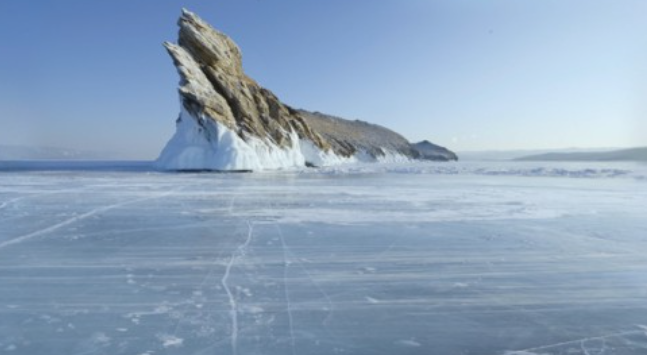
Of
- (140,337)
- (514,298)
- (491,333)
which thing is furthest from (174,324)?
(514,298)

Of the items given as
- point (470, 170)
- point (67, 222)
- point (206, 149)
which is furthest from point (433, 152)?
point (67, 222)

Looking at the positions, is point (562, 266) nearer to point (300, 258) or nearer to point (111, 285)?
point (300, 258)

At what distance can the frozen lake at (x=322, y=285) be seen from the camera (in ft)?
11.1

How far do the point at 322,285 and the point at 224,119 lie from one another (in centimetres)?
3325

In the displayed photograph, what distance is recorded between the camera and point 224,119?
36.6m

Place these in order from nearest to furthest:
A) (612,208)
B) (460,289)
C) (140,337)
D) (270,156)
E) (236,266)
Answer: (140,337)
(460,289)
(236,266)
(612,208)
(270,156)

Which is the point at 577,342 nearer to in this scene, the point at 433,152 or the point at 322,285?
the point at 322,285

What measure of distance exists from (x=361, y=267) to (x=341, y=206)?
6.21 m

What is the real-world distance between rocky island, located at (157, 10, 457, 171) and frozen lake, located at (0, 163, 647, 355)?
2608 cm

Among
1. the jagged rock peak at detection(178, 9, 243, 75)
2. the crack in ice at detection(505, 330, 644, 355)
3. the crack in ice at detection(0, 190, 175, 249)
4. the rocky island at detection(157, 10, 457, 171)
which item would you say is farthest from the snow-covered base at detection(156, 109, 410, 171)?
the crack in ice at detection(505, 330, 644, 355)

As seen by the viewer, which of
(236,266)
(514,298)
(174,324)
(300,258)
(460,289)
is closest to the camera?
(174,324)

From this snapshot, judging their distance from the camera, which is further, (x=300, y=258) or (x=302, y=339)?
(x=300, y=258)

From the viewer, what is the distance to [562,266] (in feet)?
18.4

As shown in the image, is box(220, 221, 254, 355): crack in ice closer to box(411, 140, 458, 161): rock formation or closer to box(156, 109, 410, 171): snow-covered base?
box(156, 109, 410, 171): snow-covered base
